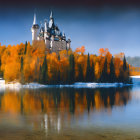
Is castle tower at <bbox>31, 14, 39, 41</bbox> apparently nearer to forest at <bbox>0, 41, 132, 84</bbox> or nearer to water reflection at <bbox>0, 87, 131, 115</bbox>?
forest at <bbox>0, 41, 132, 84</bbox>

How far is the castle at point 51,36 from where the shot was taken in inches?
4115

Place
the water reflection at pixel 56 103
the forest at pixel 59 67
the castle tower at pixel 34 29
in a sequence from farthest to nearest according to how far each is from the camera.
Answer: the castle tower at pixel 34 29 → the forest at pixel 59 67 → the water reflection at pixel 56 103

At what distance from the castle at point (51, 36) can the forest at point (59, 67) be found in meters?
36.0

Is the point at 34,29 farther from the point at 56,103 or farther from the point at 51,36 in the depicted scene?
the point at 56,103

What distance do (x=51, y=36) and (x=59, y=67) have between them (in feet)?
164

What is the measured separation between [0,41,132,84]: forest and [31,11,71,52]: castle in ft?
118

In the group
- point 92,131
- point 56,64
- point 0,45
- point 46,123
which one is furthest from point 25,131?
point 0,45

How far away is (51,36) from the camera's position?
10712 cm

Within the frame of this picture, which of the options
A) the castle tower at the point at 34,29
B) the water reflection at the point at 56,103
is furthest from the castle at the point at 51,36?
the water reflection at the point at 56,103

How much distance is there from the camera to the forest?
53.8m

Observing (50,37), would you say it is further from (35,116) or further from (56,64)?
(35,116)

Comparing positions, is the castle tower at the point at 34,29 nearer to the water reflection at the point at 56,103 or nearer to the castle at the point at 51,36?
the castle at the point at 51,36

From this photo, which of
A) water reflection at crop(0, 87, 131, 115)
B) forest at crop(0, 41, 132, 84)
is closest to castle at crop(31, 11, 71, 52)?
forest at crop(0, 41, 132, 84)

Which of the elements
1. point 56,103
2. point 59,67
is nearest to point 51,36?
point 59,67
